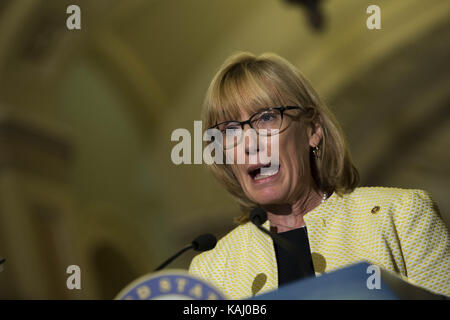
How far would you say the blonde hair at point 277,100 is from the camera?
2172mm

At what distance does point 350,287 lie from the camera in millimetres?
1301

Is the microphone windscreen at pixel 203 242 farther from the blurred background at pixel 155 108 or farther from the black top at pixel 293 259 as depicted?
the blurred background at pixel 155 108

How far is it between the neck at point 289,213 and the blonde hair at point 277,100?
109 mm

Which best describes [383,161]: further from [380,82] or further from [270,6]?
[270,6]

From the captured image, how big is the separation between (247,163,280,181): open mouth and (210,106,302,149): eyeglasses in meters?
0.11

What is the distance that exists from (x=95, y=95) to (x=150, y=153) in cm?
80

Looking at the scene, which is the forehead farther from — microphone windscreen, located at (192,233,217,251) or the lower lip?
microphone windscreen, located at (192,233,217,251)

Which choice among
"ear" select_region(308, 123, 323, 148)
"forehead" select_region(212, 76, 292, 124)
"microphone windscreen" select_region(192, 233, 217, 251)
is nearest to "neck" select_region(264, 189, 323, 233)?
"ear" select_region(308, 123, 323, 148)

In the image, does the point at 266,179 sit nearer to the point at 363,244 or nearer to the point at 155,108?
the point at 363,244

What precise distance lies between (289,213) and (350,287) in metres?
0.91

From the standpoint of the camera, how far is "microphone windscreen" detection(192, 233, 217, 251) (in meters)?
1.72

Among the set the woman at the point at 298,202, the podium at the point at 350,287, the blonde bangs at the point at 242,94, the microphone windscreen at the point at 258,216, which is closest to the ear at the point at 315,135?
the woman at the point at 298,202

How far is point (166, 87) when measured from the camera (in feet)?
21.5
